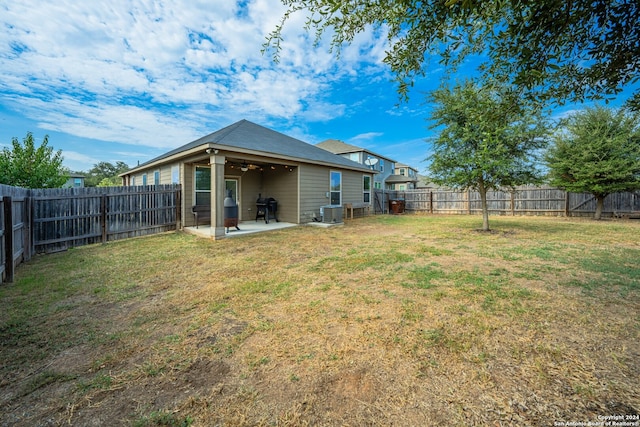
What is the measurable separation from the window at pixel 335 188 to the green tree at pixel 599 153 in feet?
32.7

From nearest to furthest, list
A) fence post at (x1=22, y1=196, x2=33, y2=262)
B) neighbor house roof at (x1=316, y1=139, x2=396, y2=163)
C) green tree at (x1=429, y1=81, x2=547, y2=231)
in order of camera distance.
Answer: fence post at (x1=22, y1=196, x2=33, y2=262), green tree at (x1=429, y1=81, x2=547, y2=231), neighbor house roof at (x1=316, y1=139, x2=396, y2=163)

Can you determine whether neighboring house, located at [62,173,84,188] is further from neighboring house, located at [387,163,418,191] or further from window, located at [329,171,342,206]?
neighboring house, located at [387,163,418,191]

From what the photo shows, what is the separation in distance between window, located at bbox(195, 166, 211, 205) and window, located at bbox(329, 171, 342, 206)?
534cm

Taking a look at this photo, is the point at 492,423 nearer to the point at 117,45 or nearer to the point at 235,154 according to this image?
the point at 235,154

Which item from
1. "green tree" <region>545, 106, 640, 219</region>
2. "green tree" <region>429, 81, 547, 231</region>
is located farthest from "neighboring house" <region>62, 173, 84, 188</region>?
"green tree" <region>545, 106, 640, 219</region>

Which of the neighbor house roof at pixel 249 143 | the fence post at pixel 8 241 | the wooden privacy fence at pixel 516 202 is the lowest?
the fence post at pixel 8 241

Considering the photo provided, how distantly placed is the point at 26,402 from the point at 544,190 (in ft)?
62.7


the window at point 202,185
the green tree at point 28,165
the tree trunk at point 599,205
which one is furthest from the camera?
the tree trunk at point 599,205

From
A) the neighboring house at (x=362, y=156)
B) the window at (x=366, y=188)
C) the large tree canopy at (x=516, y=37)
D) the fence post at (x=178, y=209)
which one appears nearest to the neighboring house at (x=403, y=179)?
the neighboring house at (x=362, y=156)

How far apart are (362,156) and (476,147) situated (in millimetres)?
18741

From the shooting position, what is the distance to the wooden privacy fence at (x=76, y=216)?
4377 millimetres

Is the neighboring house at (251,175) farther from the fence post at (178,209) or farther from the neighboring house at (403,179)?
the neighboring house at (403,179)

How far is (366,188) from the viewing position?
15.1 meters

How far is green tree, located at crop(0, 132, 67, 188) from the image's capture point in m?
10.5
